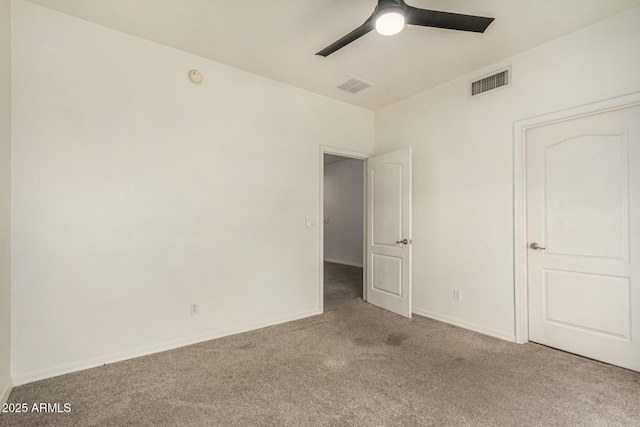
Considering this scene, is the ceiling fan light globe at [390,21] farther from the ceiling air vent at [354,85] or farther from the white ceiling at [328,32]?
the ceiling air vent at [354,85]

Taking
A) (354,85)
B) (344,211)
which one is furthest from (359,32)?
(344,211)

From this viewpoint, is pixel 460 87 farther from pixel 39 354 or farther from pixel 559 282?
pixel 39 354

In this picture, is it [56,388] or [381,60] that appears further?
[381,60]

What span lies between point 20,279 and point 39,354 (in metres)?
0.58

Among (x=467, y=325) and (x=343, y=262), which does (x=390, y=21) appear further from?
(x=343, y=262)

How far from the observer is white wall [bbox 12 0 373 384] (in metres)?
2.24

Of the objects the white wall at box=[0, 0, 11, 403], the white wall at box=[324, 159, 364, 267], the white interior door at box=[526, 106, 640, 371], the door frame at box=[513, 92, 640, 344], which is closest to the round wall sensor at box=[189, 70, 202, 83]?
the white wall at box=[0, 0, 11, 403]

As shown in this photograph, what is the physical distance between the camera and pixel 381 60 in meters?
3.00

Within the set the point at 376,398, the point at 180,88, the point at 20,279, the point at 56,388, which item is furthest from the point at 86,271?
the point at 376,398

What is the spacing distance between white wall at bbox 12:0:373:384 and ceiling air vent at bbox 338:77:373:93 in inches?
21.0

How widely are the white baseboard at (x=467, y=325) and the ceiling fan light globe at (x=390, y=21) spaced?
116 inches

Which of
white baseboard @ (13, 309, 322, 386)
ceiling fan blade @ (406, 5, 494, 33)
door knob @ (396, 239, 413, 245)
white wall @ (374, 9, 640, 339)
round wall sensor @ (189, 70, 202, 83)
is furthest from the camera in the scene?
door knob @ (396, 239, 413, 245)

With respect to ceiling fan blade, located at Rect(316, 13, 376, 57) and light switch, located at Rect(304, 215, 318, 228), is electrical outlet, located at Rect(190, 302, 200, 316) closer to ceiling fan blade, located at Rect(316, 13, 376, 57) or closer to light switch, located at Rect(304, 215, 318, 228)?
light switch, located at Rect(304, 215, 318, 228)

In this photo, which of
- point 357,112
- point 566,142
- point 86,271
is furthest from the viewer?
point 357,112
